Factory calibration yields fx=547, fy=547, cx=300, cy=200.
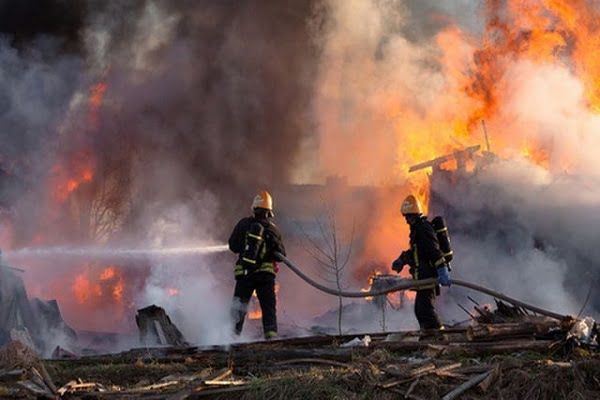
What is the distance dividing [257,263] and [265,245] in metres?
0.27

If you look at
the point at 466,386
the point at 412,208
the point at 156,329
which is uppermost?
the point at 412,208

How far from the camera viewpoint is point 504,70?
56.9 feet

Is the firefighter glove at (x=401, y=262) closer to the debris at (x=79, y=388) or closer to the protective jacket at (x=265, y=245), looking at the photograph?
the protective jacket at (x=265, y=245)

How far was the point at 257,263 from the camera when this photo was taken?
7555 mm

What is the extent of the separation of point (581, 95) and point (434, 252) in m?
10.6

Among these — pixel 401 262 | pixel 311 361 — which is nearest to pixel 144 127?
pixel 401 262

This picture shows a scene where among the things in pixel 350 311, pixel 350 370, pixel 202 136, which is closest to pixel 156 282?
pixel 202 136

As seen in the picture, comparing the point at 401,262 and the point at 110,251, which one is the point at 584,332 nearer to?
the point at 401,262

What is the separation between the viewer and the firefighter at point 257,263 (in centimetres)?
741

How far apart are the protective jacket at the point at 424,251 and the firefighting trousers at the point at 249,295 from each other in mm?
1971

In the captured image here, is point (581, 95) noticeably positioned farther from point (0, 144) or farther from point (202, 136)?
point (0, 144)

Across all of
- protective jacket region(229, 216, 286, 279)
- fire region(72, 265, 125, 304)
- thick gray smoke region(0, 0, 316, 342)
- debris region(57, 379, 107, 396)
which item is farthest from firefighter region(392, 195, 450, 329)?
fire region(72, 265, 125, 304)

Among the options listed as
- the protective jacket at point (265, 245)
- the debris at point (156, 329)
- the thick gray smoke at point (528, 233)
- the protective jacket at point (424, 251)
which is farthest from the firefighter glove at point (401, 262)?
the thick gray smoke at point (528, 233)

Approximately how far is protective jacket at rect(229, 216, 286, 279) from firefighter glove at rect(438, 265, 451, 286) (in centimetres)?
222
